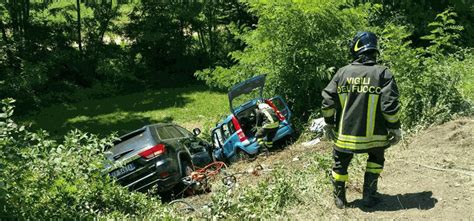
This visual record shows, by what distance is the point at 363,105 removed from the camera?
Answer: 5.12m

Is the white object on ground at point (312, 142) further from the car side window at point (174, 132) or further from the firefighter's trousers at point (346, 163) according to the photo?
the firefighter's trousers at point (346, 163)

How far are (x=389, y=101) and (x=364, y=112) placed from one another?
281mm

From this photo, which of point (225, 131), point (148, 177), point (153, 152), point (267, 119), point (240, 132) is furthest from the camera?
point (225, 131)

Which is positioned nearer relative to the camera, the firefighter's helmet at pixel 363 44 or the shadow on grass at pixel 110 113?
the firefighter's helmet at pixel 363 44

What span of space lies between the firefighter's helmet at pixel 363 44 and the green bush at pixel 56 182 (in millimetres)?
2613

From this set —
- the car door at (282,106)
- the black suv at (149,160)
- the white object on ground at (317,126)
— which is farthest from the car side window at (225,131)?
the black suv at (149,160)

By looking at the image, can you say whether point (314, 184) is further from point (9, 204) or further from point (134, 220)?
point (9, 204)

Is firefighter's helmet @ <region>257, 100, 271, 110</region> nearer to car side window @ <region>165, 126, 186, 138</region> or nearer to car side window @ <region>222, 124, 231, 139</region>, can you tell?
car side window @ <region>222, 124, 231, 139</region>

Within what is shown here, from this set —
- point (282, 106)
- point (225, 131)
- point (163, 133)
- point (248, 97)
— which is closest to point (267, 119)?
point (282, 106)

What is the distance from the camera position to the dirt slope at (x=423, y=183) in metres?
5.08

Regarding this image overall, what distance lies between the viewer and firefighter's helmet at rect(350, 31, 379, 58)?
5.15 metres

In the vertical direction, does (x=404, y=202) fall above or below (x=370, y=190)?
below

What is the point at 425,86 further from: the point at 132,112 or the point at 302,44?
the point at 132,112

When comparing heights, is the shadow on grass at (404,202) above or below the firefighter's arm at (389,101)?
below
